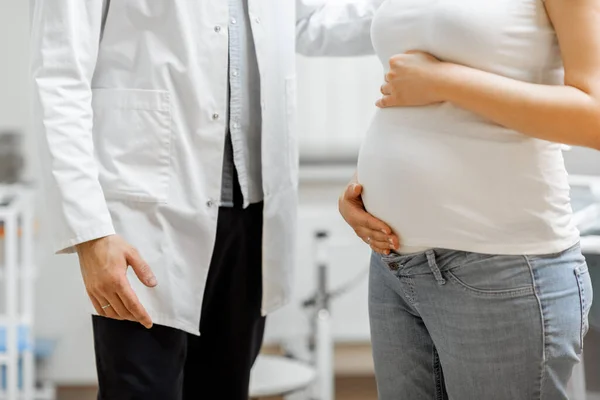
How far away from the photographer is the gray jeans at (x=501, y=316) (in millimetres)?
1000

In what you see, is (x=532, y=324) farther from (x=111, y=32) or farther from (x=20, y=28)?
(x=20, y=28)

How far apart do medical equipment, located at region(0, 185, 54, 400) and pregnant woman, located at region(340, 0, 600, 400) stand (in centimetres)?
165

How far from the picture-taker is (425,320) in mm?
1105

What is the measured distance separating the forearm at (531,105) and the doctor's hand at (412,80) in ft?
0.09

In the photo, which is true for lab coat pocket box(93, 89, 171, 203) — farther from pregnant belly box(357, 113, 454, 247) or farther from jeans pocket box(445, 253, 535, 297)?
jeans pocket box(445, 253, 535, 297)

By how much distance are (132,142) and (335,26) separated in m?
0.53

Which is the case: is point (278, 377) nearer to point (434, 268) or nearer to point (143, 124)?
point (143, 124)

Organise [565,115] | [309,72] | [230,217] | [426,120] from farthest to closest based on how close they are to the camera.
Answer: [309,72], [230,217], [426,120], [565,115]

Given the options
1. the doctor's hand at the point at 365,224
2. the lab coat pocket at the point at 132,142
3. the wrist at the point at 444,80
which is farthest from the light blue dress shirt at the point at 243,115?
the wrist at the point at 444,80

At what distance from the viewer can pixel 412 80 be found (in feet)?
3.42

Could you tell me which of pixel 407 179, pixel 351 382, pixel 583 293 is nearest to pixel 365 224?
pixel 407 179

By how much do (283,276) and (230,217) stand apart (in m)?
0.17

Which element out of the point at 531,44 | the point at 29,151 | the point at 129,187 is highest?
the point at 531,44

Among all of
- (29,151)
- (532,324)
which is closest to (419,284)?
(532,324)
